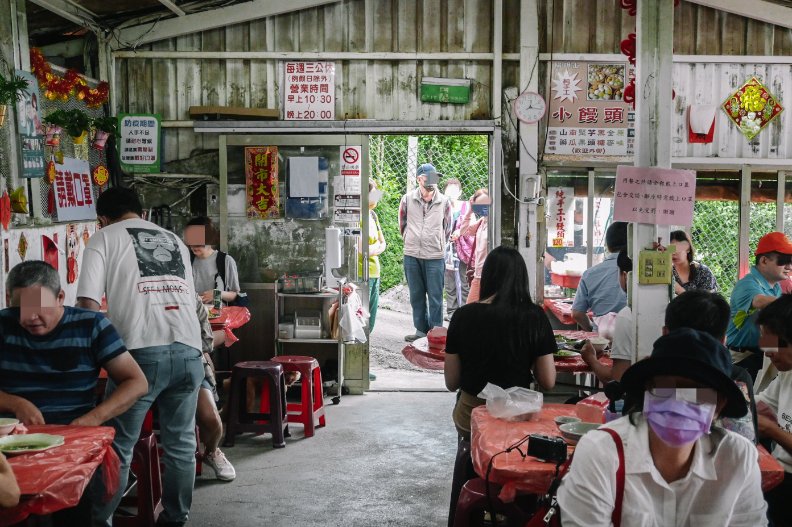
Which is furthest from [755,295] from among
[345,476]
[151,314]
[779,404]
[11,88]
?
[11,88]

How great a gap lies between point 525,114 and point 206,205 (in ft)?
10.9

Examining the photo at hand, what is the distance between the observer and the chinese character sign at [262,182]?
26.9 feet

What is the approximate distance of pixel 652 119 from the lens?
4.33 meters

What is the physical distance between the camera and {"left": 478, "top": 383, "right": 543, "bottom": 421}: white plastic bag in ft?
12.3

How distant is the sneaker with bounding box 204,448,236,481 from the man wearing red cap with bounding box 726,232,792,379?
358 cm

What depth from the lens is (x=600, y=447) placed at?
2.42 metres

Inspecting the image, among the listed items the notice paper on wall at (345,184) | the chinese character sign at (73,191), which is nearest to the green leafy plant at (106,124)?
the chinese character sign at (73,191)

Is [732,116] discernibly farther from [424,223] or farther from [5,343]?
[5,343]

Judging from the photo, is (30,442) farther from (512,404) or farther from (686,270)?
(686,270)

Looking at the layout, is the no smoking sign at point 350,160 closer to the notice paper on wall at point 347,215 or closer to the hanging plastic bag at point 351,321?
the notice paper on wall at point 347,215

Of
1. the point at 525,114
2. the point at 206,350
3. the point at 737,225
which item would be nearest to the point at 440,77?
the point at 525,114

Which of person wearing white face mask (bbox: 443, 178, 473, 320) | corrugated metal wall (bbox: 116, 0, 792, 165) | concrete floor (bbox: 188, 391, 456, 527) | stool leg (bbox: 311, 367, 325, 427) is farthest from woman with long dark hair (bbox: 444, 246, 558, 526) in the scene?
person wearing white face mask (bbox: 443, 178, 473, 320)

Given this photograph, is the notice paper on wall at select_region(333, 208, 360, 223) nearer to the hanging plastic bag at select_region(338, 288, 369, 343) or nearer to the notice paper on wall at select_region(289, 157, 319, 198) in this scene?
the notice paper on wall at select_region(289, 157, 319, 198)

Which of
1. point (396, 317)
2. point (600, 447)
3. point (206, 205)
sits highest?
point (206, 205)
